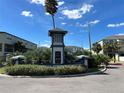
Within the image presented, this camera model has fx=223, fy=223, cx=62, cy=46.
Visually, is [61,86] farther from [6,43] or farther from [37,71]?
[6,43]

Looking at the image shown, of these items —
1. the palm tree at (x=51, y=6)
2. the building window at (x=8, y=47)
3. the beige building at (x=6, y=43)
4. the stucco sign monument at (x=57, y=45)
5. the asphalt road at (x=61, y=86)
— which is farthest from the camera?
the building window at (x=8, y=47)

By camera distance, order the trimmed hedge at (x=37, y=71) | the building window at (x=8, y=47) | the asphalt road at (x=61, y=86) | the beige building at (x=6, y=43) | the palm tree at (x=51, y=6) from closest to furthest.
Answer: the asphalt road at (x=61, y=86), the trimmed hedge at (x=37, y=71), the palm tree at (x=51, y=6), the beige building at (x=6, y=43), the building window at (x=8, y=47)

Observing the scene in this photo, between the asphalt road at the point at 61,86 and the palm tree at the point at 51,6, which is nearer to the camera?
the asphalt road at the point at 61,86

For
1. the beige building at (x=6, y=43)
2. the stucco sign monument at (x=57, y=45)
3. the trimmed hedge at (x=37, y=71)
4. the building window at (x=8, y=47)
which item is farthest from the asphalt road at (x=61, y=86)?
the building window at (x=8, y=47)

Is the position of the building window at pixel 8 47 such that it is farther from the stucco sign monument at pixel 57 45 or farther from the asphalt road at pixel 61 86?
the asphalt road at pixel 61 86

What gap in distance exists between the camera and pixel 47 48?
36.3 metres

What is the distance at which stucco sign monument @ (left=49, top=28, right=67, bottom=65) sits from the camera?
32312 mm

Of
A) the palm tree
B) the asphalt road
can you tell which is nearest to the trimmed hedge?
the asphalt road

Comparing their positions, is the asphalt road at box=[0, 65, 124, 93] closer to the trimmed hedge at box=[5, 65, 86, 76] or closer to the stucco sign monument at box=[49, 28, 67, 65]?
the trimmed hedge at box=[5, 65, 86, 76]

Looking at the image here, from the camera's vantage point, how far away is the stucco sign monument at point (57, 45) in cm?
3231

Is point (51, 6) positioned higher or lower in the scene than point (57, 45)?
higher

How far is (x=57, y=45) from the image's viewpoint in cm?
3244

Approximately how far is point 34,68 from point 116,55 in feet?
199

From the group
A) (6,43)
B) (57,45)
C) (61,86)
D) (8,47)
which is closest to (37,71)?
(61,86)
